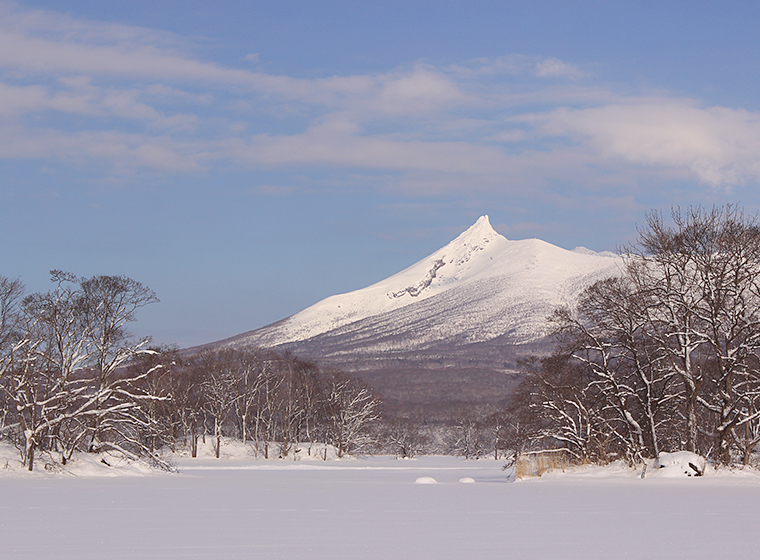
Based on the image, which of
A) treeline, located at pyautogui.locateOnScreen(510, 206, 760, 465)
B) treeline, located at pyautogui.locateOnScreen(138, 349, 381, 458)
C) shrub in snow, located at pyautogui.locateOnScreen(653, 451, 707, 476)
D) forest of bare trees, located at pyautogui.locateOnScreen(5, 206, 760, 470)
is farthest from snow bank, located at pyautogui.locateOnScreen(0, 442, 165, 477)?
treeline, located at pyautogui.locateOnScreen(138, 349, 381, 458)

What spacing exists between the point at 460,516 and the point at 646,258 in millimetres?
17774

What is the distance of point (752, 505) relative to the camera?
60.7ft

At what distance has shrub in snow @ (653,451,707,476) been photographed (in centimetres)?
2792

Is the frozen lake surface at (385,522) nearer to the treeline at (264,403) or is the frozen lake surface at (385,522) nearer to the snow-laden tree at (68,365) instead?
the snow-laden tree at (68,365)

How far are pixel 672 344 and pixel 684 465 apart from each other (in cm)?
846

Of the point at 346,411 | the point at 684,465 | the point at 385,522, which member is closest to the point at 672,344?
the point at 684,465

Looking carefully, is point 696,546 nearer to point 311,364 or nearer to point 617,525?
point 617,525

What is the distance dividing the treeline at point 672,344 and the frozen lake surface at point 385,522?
4.35 meters

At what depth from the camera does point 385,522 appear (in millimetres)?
15797

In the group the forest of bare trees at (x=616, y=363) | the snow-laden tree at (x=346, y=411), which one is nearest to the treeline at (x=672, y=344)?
the forest of bare trees at (x=616, y=363)

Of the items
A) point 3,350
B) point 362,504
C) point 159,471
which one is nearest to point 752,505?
point 362,504

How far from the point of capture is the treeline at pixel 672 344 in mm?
29250

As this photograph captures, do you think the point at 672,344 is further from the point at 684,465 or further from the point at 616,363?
the point at 684,465

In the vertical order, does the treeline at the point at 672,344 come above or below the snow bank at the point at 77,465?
above
